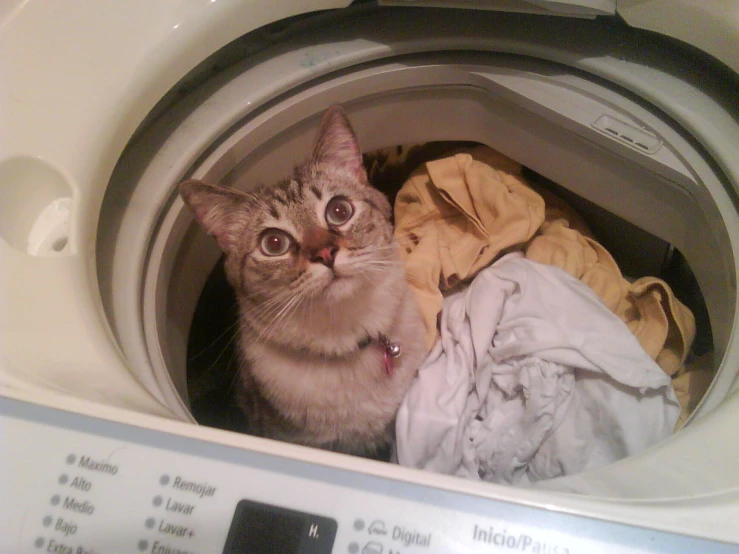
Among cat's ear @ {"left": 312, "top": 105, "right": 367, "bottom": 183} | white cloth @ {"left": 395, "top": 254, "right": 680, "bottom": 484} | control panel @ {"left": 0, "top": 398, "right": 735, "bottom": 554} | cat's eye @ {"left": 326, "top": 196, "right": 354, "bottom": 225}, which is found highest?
cat's ear @ {"left": 312, "top": 105, "right": 367, "bottom": 183}

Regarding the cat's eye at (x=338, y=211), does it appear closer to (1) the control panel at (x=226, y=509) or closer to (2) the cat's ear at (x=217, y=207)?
(2) the cat's ear at (x=217, y=207)

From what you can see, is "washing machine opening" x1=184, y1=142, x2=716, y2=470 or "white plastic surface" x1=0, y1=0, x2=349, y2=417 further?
"washing machine opening" x1=184, y1=142, x2=716, y2=470

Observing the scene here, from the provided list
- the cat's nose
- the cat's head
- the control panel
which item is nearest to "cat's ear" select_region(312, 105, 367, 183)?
the cat's head

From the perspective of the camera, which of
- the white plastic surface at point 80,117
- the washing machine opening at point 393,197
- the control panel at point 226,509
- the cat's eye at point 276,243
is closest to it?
the control panel at point 226,509

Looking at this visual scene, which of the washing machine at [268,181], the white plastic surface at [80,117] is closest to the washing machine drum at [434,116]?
the washing machine at [268,181]

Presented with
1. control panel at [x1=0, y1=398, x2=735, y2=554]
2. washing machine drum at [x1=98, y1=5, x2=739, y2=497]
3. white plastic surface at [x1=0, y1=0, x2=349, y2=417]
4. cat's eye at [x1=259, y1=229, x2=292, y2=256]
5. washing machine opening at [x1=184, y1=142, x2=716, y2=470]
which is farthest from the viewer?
washing machine opening at [x1=184, y1=142, x2=716, y2=470]

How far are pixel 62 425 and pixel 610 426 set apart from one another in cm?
81

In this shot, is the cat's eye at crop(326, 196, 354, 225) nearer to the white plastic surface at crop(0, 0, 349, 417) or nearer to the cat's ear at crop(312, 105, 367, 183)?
the cat's ear at crop(312, 105, 367, 183)

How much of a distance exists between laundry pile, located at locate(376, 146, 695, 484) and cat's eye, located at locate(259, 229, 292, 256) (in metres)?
0.34

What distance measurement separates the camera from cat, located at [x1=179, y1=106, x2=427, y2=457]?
834 millimetres

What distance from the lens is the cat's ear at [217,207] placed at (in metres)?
0.78

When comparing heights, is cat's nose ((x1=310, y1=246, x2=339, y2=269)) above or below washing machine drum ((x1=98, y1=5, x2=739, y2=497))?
below

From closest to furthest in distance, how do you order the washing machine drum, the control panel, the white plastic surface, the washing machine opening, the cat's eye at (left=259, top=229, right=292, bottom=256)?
the control panel → the white plastic surface → the washing machine drum → the cat's eye at (left=259, top=229, right=292, bottom=256) → the washing machine opening

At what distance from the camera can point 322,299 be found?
83cm
